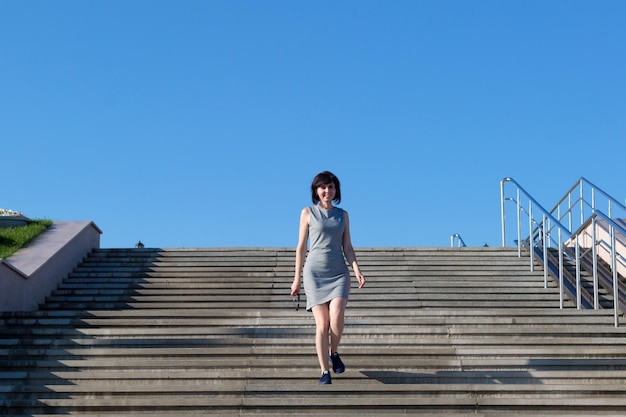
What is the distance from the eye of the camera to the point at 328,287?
776 cm

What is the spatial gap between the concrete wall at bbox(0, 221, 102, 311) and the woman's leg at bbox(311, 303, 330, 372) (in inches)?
155

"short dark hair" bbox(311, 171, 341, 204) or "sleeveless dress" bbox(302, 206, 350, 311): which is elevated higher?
"short dark hair" bbox(311, 171, 341, 204)

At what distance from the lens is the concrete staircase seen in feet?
25.3

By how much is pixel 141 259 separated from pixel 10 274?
279 cm

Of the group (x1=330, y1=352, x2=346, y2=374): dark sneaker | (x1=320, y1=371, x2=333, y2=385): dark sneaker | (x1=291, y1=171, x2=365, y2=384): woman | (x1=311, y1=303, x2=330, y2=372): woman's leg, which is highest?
(x1=291, y1=171, x2=365, y2=384): woman

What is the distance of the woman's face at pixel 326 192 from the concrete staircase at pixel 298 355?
4.58ft

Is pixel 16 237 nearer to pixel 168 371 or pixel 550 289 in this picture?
pixel 168 371

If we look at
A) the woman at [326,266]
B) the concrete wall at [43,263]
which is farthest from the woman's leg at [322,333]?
the concrete wall at [43,263]

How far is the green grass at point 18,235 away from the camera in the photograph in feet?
39.5

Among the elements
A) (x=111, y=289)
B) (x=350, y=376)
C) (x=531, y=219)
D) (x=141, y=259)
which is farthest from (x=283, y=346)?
(x=531, y=219)

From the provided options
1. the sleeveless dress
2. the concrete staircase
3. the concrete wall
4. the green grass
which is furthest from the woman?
the green grass

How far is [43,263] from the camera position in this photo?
1135 centimetres

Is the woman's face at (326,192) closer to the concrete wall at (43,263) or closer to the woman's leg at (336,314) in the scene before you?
the woman's leg at (336,314)

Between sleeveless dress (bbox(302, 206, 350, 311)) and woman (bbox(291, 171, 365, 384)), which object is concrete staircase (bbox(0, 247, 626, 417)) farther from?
sleeveless dress (bbox(302, 206, 350, 311))
